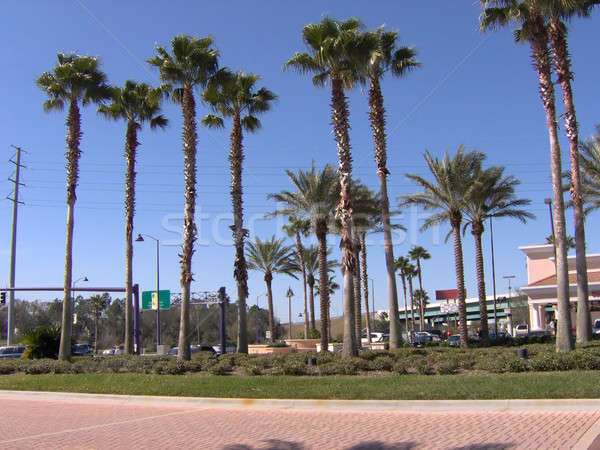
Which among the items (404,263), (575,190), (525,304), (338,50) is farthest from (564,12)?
(525,304)

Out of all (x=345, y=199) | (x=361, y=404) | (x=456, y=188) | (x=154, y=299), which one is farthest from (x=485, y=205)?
(x=154, y=299)

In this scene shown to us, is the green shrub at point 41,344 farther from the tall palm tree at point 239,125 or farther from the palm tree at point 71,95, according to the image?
the tall palm tree at point 239,125

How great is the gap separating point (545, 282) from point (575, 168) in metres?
29.7

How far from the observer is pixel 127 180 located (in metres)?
28.6

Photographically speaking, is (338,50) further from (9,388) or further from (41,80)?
(9,388)

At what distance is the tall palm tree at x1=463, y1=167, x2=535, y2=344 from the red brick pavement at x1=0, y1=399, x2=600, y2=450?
60.9 ft

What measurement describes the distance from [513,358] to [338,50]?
13096 millimetres

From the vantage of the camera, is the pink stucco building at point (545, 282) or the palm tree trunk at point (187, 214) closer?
the palm tree trunk at point (187, 214)

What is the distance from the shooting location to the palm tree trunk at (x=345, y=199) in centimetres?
2088

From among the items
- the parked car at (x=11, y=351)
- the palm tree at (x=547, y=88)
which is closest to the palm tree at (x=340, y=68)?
the palm tree at (x=547, y=88)

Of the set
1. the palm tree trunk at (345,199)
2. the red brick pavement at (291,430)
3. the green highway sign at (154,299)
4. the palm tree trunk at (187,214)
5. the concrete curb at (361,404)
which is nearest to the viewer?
the red brick pavement at (291,430)

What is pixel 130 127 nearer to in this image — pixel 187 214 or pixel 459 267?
pixel 187 214

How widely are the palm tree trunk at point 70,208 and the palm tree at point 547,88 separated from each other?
18088 millimetres

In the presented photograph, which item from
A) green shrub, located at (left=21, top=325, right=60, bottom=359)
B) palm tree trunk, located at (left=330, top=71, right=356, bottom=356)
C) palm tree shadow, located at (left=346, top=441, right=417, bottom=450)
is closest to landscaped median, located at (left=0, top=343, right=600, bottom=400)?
palm tree trunk, located at (left=330, top=71, right=356, bottom=356)
